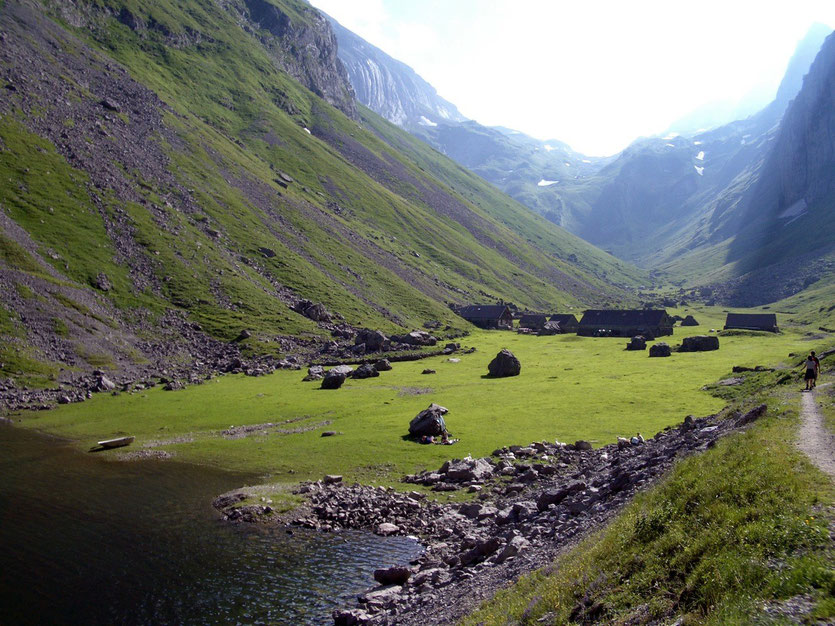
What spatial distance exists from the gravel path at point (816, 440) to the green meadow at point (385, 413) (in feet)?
70.8

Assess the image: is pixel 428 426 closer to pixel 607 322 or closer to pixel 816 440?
pixel 816 440

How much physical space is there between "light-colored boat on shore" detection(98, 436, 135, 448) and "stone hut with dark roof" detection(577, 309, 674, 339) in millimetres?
143818

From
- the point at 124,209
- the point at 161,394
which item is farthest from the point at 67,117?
the point at 161,394

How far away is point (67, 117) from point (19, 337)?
9823 centimetres

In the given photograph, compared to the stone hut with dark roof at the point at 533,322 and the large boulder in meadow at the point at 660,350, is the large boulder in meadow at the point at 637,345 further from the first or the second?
the stone hut with dark roof at the point at 533,322

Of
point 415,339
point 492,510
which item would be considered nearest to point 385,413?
point 492,510

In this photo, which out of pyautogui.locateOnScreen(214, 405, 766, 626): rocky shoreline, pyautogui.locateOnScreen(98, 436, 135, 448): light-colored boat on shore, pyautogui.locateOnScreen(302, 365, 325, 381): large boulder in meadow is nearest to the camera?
pyautogui.locateOnScreen(214, 405, 766, 626): rocky shoreline

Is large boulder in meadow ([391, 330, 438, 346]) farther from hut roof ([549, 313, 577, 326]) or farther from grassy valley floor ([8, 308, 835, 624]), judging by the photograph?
hut roof ([549, 313, 577, 326])

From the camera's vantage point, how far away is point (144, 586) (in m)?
29.0

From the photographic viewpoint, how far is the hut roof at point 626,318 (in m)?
167

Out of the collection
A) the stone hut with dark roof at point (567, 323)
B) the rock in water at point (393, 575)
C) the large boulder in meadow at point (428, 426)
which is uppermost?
the stone hut with dark roof at point (567, 323)

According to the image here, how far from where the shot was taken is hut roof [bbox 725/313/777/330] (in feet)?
529

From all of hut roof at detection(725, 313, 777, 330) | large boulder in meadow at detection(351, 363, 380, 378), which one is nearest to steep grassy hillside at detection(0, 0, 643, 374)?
large boulder in meadow at detection(351, 363, 380, 378)

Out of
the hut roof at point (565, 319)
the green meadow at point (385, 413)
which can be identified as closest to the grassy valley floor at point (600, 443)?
the green meadow at point (385, 413)
